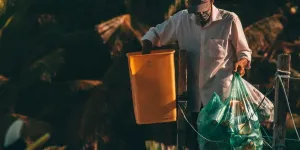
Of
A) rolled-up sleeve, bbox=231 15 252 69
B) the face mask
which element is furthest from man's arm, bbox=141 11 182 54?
rolled-up sleeve, bbox=231 15 252 69

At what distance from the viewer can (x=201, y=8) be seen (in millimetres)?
7094

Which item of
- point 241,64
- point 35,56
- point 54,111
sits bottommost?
point 54,111

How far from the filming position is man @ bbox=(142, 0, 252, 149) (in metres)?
7.25

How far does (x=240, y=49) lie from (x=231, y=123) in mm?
647

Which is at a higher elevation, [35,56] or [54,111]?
[35,56]

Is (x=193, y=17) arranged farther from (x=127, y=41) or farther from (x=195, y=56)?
(x=127, y=41)

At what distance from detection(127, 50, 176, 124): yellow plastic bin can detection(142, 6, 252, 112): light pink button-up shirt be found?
176 mm

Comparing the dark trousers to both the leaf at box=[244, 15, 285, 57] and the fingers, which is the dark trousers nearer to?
the fingers

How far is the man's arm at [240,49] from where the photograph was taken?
7172 mm

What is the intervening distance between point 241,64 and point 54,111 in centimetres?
712

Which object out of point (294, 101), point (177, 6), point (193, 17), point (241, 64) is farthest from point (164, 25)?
point (294, 101)

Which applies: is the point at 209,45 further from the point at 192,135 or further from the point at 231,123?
the point at 192,135

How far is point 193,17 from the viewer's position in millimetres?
7340

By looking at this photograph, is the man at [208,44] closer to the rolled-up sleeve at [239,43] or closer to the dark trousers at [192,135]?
the rolled-up sleeve at [239,43]
